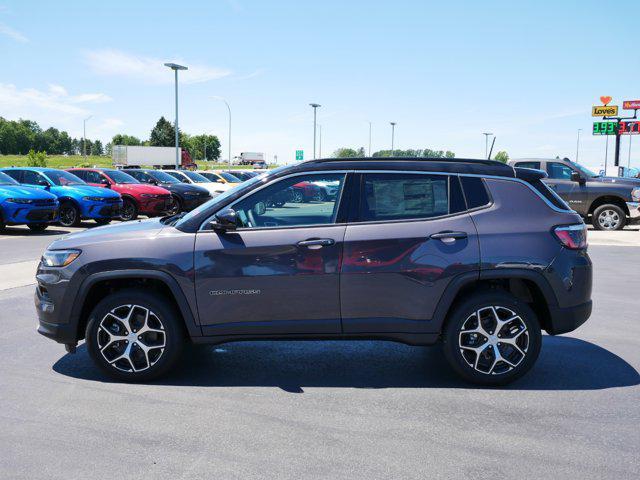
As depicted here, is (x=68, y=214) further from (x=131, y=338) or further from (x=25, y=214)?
(x=131, y=338)

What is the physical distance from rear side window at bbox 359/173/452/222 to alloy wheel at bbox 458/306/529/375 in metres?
0.85

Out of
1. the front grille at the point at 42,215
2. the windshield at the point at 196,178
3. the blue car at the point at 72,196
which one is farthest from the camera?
the windshield at the point at 196,178

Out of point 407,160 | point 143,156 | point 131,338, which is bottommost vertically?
point 131,338

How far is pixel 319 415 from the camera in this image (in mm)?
3984

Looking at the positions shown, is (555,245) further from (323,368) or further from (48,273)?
(48,273)

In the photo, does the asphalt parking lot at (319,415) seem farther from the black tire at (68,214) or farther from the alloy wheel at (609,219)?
the alloy wheel at (609,219)

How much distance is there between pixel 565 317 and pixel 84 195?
15.0 m

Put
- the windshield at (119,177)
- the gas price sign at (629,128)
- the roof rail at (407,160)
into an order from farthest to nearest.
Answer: the gas price sign at (629,128), the windshield at (119,177), the roof rail at (407,160)

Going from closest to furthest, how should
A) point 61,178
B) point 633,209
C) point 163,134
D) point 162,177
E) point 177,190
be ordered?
point 633,209
point 61,178
point 177,190
point 162,177
point 163,134

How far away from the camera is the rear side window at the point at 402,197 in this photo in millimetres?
4582

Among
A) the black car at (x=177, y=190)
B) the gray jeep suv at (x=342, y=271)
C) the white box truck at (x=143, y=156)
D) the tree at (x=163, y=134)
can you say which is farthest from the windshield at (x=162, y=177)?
the tree at (x=163, y=134)

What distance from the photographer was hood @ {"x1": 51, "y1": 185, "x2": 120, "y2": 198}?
55.5 ft

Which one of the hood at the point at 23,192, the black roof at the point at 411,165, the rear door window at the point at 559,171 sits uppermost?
the rear door window at the point at 559,171

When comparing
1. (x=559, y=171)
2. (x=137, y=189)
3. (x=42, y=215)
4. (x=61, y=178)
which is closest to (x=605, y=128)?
(x=559, y=171)
